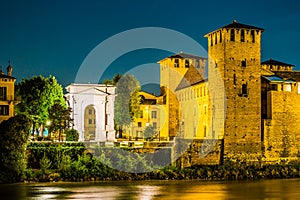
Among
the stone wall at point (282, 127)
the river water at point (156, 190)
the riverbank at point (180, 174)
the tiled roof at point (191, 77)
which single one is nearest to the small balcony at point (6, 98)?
the riverbank at point (180, 174)

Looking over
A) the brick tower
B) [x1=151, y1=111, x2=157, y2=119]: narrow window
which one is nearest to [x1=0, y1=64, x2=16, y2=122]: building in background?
the brick tower

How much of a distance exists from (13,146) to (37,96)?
64.1 ft

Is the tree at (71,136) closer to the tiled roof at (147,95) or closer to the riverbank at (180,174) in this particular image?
the riverbank at (180,174)

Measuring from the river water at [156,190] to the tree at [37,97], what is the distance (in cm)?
1954

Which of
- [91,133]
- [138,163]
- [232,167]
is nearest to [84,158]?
[138,163]

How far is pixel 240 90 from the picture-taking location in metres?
41.4

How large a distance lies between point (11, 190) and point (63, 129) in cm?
2091

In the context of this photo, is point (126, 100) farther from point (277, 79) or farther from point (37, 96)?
point (277, 79)

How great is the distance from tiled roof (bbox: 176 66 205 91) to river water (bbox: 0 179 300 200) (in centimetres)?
2719

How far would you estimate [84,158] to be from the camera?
37.8 meters

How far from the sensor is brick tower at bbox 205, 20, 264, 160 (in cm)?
4106

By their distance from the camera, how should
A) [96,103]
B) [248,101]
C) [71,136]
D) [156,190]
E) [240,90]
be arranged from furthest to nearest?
1. [96,103]
2. [71,136]
3. [248,101]
4. [240,90]
5. [156,190]

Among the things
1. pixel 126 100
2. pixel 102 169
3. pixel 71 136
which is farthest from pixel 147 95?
pixel 102 169

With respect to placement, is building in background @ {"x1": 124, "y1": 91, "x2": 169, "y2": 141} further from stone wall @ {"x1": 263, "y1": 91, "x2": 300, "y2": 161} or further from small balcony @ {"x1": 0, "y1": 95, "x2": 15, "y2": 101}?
stone wall @ {"x1": 263, "y1": 91, "x2": 300, "y2": 161}
